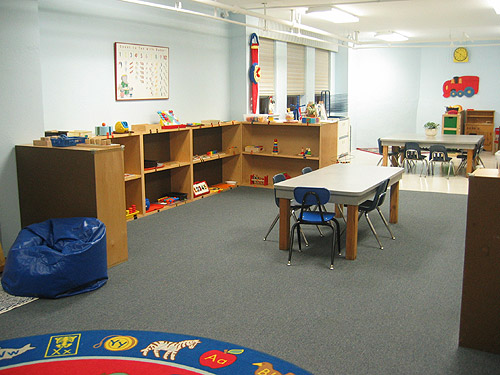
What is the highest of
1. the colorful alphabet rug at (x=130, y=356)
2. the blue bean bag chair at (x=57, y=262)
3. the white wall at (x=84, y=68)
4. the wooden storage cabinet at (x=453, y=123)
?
the white wall at (x=84, y=68)

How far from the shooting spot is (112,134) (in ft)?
21.2

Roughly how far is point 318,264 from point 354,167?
6.94 ft

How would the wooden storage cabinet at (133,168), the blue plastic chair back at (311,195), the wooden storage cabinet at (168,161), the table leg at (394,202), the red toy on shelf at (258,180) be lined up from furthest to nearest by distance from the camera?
the red toy on shelf at (258,180)
the wooden storage cabinet at (168,161)
the wooden storage cabinet at (133,168)
the table leg at (394,202)
the blue plastic chair back at (311,195)

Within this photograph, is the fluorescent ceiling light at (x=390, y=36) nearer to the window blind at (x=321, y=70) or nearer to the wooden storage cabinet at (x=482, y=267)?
the window blind at (x=321, y=70)

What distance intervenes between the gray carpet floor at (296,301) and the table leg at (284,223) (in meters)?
0.14

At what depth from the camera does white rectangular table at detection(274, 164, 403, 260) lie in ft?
16.8

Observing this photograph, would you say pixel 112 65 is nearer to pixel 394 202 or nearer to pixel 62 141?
pixel 62 141

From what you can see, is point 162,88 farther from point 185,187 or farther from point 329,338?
point 329,338

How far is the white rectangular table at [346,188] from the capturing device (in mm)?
5128

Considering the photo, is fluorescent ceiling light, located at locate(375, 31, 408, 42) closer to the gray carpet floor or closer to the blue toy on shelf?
the gray carpet floor

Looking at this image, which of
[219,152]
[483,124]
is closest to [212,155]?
[219,152]

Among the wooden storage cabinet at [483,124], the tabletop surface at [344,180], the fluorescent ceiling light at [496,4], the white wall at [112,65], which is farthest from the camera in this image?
the wooden storage cabinet at [483,124]

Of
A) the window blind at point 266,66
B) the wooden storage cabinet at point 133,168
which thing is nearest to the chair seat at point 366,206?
the wooden storage cabinet at point 133,168

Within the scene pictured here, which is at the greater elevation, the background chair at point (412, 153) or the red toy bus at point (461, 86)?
the red toy bus at point (461, 86)
